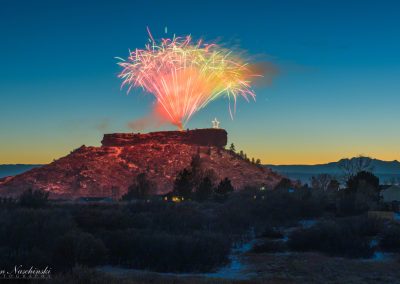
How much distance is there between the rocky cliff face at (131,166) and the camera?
113 meters

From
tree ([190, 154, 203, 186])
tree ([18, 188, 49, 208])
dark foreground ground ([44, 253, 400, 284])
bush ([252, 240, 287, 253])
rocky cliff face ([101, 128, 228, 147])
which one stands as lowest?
dark foreground ground ([44, 253, 400, 284])

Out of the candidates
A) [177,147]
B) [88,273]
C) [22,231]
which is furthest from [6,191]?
[88,273]

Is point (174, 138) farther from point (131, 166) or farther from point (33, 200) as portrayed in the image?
point (33, 200)

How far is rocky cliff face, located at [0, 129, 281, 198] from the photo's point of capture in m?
113

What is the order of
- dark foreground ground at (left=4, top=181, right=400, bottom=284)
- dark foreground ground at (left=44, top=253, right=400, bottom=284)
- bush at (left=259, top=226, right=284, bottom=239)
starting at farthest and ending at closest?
bush at (left=259, top=226, right=284, bottom=239) < dark foreground ground at (left=4, top=181, right=400, bottom=284) < dark foreground ground at (left=44, top=253, right=400, bottom=284)

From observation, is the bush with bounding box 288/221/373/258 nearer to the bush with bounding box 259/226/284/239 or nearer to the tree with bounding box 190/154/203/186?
the bush with bounding box 259/226/284/239

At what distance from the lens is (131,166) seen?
12638 centimetres

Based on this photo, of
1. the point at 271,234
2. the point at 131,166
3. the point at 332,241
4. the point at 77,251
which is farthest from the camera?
the point at 131,166

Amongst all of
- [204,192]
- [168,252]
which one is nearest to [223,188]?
[204,192]

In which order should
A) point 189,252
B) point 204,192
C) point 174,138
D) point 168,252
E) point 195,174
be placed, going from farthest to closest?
point 174,138 → point 195,174 → point 204,192 → point 189,252 → point 168,252

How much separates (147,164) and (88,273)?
11582 centimetres

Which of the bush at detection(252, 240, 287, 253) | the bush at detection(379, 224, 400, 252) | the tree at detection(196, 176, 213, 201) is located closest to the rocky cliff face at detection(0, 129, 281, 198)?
the tree at detection(196, 176, 213, 201)

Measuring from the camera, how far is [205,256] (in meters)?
20.2

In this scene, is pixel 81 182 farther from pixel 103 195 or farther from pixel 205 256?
pixel 205 256
